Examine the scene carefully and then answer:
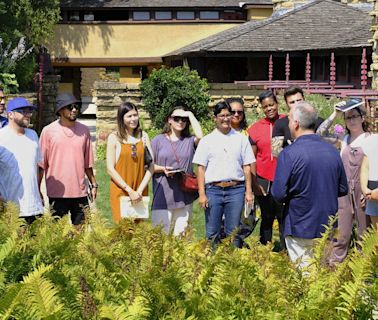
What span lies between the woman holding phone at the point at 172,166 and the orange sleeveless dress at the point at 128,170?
0.72 ft

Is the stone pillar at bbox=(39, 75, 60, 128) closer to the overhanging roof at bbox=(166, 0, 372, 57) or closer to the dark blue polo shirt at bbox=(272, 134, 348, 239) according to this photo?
the overhanging roof at bbox=(166, 0, 372, 57)

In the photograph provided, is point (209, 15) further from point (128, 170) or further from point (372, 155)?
point (372, 155)

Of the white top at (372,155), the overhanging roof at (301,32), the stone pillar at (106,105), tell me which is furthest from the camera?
the overhanging roof at (301,32)

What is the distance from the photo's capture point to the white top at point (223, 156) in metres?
7.59

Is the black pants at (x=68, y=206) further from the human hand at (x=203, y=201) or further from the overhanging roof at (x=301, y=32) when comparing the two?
the overhanging roof at (x=301, y=32)

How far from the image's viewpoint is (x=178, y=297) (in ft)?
11.5

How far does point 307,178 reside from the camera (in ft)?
19.7

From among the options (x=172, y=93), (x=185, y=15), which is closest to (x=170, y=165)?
(x=172, y=93)

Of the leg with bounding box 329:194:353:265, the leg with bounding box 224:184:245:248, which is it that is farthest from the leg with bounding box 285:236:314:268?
the leg with bounding box 224:184:245:248

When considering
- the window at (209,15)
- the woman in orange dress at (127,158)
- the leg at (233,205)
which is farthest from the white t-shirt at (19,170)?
the window at (209,15)

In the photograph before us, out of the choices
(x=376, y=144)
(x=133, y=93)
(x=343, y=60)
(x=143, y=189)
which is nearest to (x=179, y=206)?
(x=143, y=189)

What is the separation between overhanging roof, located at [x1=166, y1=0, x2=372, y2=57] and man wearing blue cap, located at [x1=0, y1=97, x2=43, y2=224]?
1799 centimetres

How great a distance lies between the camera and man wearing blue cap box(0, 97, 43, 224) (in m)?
6.88

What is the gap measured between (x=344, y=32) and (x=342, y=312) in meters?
23.6
